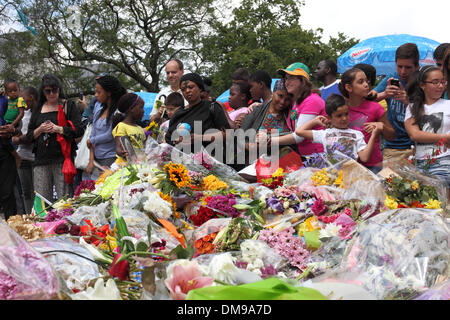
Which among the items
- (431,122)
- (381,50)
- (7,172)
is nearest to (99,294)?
(431,122)

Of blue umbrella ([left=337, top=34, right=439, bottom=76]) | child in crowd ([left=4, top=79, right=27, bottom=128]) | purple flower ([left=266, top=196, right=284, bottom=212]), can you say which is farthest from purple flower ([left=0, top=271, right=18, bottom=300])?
blue umbrella ([left=337, top=34, right=439, bottom=76])

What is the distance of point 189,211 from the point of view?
3.09 meters

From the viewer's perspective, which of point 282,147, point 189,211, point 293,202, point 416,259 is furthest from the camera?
point 282,147

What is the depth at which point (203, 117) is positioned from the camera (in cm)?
434

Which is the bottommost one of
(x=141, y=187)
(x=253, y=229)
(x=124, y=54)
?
(x=253, y=229)

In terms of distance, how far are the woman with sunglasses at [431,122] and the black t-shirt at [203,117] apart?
1685 millimetres

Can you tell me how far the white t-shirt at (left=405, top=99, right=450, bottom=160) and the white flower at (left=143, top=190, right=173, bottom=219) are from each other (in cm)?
193

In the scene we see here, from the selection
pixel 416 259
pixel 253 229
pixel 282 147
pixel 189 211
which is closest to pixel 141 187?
pixel 189 211

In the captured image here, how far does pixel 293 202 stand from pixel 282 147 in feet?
4.07

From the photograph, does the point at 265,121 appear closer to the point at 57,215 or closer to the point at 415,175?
the point at 415,175

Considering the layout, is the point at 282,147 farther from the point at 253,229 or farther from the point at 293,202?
the point at 253,229

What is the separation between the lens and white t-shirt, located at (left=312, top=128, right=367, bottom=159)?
3.49 m

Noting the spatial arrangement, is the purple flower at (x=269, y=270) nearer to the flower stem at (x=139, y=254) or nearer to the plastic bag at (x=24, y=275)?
the flower stem at (x=139, y=254)

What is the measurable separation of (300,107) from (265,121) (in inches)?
13.5
